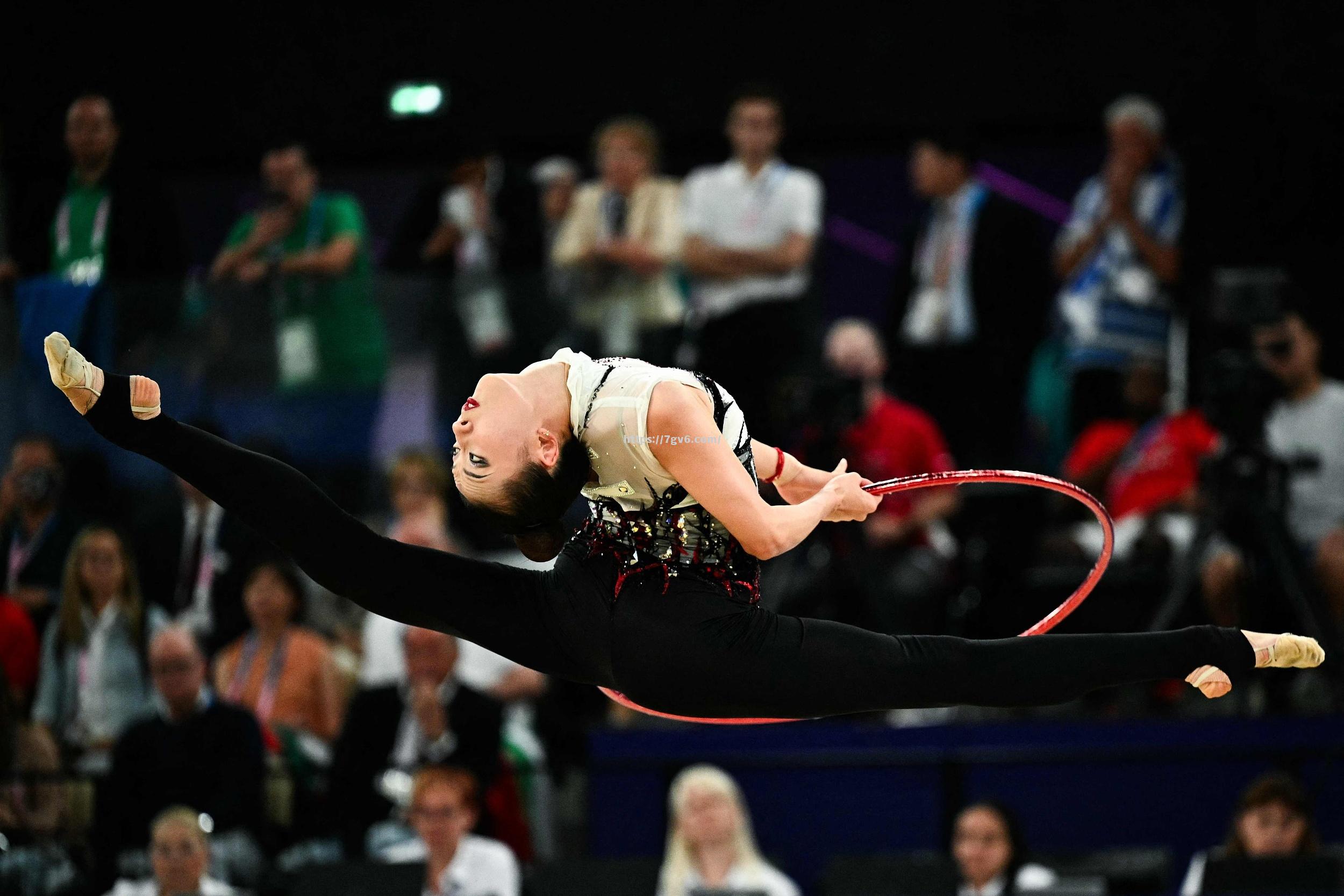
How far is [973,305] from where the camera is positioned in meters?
8.36

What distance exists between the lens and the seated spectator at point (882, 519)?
23.8 feet

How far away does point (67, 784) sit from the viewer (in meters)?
6.98

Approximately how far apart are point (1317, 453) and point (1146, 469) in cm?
71

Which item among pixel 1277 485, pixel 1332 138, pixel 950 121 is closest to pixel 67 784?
pixel 1277 485

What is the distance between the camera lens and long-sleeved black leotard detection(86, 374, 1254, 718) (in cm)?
402

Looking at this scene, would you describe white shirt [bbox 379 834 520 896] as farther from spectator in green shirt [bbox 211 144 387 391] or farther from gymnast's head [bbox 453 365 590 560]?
gymnast's head [bbox 453 365 590 560]

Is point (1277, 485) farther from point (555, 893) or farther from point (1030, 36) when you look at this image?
point (1030, 36)

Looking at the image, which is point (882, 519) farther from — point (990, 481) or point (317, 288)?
point (990, 481)

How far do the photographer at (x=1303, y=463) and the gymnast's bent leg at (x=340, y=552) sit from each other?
358 centimetres

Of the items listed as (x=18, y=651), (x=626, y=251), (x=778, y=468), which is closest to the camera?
(x=778, y=468)

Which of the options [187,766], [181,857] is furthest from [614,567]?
[187,766]

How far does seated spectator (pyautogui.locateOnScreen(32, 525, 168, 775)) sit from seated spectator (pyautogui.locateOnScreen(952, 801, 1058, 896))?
10.4 ft

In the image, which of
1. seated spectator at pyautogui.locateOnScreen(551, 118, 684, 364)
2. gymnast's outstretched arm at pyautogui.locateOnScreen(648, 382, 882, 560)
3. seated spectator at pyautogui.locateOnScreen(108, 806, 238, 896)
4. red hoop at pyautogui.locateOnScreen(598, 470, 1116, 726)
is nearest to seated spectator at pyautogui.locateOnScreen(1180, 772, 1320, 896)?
red hoop at pyautogui.locateOnScreen(598, 470, 1116, 726)

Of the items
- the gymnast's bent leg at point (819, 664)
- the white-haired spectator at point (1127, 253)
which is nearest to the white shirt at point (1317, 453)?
the white-haired spectator at point (1127, 253)
